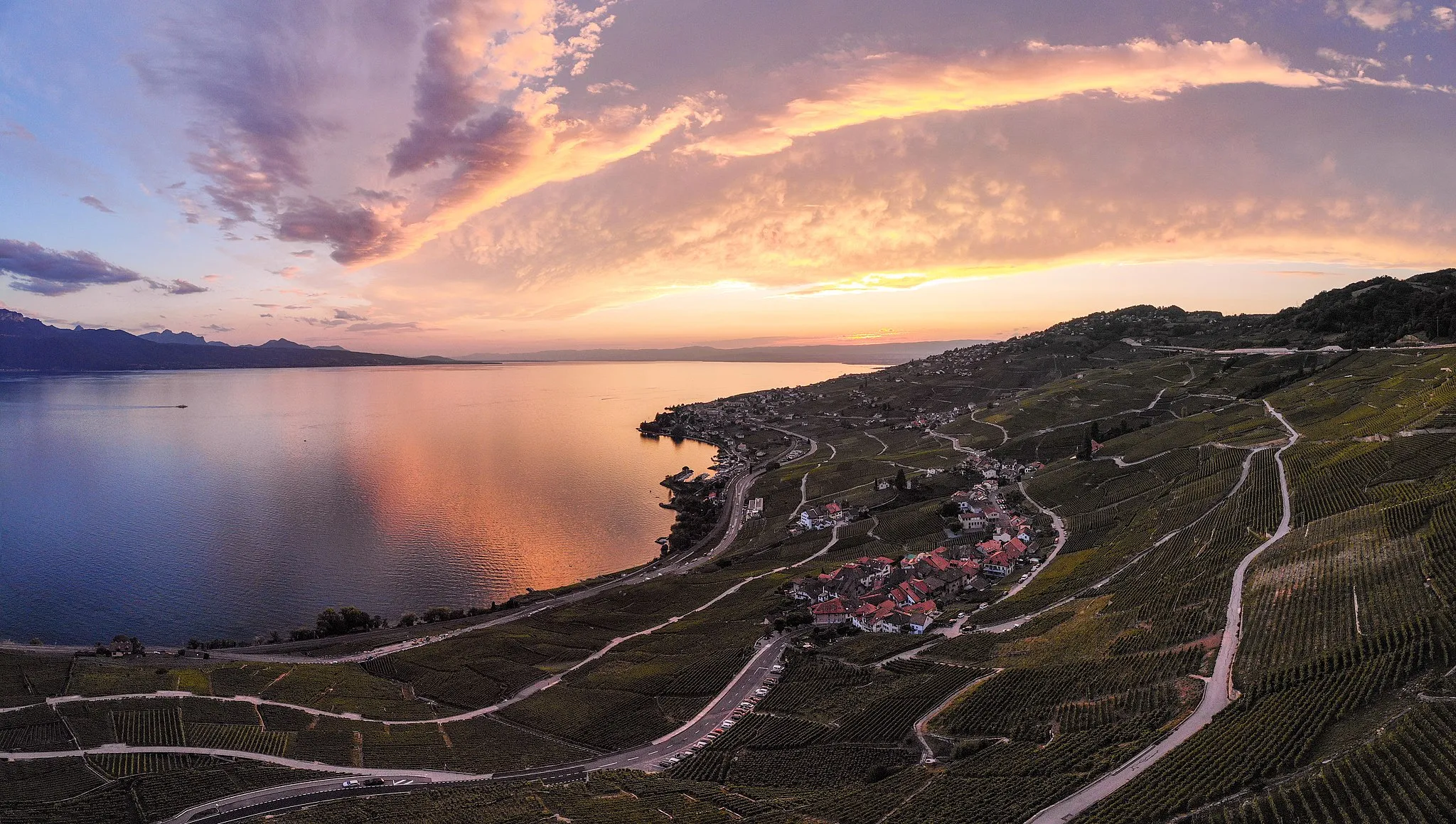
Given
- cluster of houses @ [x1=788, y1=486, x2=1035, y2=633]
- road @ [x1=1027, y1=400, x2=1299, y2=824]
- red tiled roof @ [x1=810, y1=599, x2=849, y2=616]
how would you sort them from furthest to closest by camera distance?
red tiled roof @ [x1=810, y1=599, x2=849, y2=616], cluster of houses @ [x1=788, y1=486, x2=1035, y2=633], road @ [x1=1027, y1=400, x2=1299, y2=824]

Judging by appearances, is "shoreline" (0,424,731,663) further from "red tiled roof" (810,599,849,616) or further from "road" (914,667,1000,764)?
"road" (914,667,1000,764)

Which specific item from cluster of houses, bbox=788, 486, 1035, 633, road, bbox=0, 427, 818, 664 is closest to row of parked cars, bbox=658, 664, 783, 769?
cluster of houses, bbox=788, 486, 1035, 633

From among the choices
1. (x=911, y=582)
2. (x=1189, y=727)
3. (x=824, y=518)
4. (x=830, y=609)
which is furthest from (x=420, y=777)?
(x=824, y=518)

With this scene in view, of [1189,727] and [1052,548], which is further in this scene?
[1052,548]

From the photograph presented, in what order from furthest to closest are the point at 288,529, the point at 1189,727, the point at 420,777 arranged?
the point at 288,529
the point at 420,777
the point at 1189,727

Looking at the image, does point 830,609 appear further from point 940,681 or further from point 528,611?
point 528,611

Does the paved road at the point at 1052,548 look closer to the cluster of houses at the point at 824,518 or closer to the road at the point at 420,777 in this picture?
the cluster of houses at the point at 824,518

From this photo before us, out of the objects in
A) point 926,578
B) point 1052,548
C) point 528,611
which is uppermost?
point 1052,548
